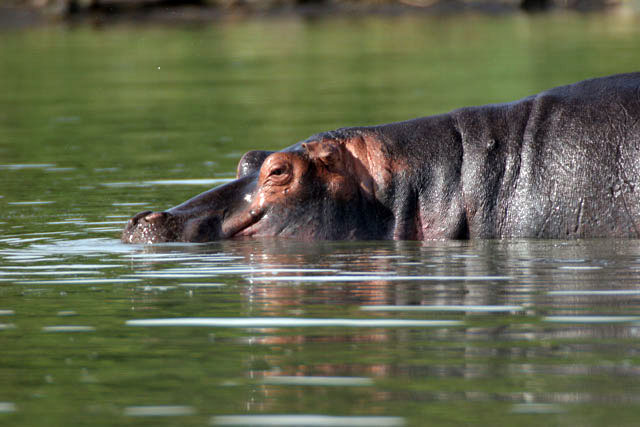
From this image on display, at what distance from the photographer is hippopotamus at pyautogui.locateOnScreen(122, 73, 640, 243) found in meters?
8.34

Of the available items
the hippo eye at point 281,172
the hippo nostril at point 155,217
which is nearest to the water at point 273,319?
the hippo nostril at point 155,217

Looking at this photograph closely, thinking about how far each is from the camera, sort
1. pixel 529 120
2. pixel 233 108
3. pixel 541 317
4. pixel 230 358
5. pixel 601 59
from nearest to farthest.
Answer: pixel 230 358
pixel 541 317
pixel 529 120
pixel 233 108
pixel 601 59

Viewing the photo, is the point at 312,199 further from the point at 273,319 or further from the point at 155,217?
the point at 273,319

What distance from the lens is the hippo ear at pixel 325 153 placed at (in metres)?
8.74

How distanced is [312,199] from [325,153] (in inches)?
11.8

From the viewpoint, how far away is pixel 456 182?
8570 millimetres

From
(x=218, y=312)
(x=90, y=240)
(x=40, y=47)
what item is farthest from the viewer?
(x=40, y=47)

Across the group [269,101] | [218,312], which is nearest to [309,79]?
[269,101]

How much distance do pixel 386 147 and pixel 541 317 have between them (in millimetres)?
3052

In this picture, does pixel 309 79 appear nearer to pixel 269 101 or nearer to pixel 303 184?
pixel 269 101

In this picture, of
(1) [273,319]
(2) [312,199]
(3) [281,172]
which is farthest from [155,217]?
(1) [273,319]

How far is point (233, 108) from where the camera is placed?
67.9 ft

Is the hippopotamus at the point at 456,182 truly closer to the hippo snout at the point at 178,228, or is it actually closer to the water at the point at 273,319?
the hippo snout at the point at 178,228

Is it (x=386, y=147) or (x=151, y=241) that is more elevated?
(x=386, y=147)
